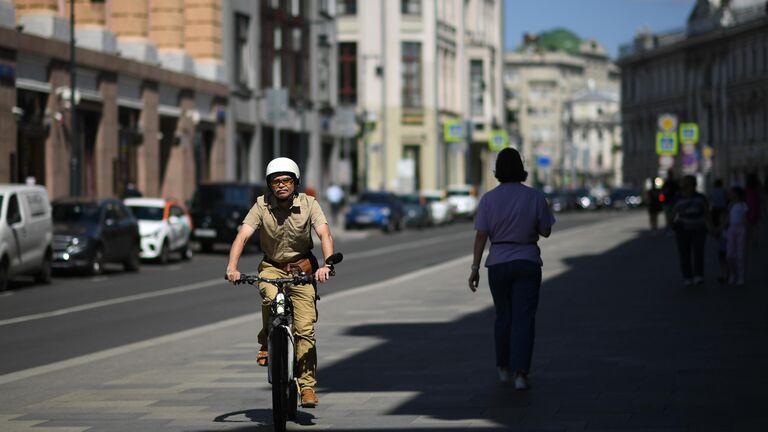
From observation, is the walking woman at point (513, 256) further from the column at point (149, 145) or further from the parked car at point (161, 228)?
the column at point (149, 145)

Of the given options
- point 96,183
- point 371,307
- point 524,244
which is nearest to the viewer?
point 524,244

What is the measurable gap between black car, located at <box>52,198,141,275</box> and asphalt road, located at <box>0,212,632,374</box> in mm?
383

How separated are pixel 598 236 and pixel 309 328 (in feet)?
147

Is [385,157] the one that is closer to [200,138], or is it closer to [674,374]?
[200,138]

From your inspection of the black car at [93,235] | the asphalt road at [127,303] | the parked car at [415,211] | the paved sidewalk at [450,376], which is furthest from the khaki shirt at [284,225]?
the parked car at [415,211]

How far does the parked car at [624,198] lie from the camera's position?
12525cm

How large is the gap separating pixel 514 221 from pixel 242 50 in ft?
169

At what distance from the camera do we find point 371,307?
23.5 metres

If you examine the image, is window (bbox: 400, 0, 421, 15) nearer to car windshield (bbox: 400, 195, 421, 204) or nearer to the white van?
car windshield (bbox: 400, 195, 421, 204)

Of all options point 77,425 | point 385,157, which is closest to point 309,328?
point 77,425

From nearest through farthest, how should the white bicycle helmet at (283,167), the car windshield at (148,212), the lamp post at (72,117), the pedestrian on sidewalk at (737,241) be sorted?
the white bicycle helmet at (283,167) → the pedestrian on sidewalk at (737,241) → the car windshield at (148,212) → the lamp post at (72,117)

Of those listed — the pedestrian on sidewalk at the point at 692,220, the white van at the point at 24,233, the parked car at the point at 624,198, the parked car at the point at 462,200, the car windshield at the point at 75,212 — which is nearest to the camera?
the pedestrian on sidewalk at the point at 692,220

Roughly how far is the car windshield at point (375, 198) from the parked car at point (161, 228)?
1025 inches

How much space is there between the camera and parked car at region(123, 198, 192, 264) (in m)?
39.3
